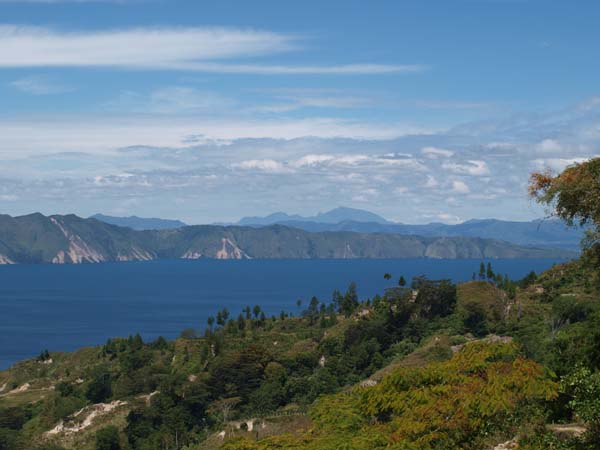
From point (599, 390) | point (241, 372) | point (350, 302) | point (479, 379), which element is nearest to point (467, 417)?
point (479, 379)

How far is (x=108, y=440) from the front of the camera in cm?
9081

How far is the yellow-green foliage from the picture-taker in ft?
74.9

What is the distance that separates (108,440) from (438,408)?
77016 millimetres

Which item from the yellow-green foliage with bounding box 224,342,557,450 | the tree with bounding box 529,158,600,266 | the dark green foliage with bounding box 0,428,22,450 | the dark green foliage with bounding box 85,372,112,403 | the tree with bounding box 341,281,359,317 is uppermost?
the tree with bounding box 529,158,600,266

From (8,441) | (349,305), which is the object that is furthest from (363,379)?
A: (349,305)

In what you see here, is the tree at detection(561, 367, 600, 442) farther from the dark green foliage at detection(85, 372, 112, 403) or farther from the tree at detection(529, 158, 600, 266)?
the dark green foliage at detection(85, 372, 112, 403)

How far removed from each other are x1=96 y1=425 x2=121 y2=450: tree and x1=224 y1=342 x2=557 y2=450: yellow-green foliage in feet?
236

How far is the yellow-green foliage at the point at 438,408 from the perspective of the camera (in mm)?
22844

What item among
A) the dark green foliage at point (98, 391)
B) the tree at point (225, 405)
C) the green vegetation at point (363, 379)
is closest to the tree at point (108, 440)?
the green vegetation at point (363, 379)

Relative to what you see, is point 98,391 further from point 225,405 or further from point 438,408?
point 438,408

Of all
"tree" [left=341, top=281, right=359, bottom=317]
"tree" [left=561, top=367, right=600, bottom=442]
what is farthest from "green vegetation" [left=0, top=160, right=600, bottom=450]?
"tree" [left=341, top=281, right=359, bottom=317]

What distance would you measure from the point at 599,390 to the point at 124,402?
101 m

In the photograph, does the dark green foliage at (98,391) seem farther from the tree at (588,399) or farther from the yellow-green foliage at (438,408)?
the tree at (588,399)

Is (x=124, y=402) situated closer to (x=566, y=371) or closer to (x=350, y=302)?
(x=350, y=302)
